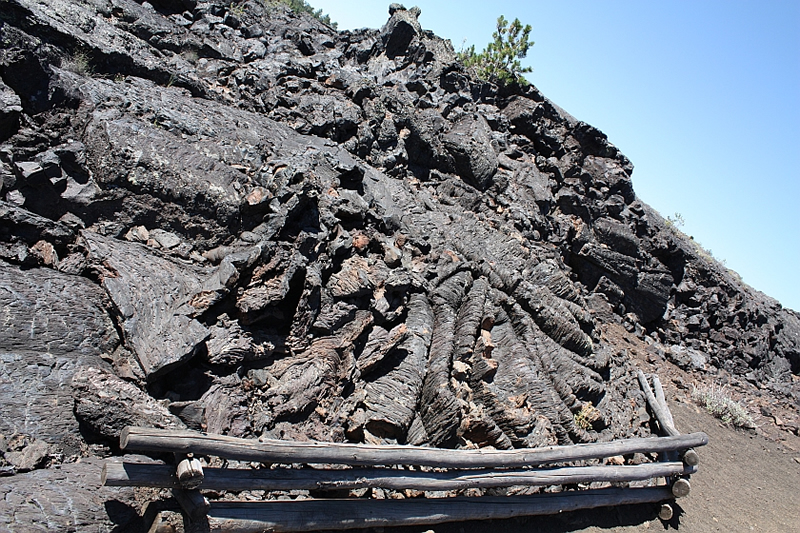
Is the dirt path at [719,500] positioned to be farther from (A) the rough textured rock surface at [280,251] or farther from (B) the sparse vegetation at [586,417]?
(B) the sparse vegetation at [586,417]

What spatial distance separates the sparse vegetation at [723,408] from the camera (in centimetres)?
1357

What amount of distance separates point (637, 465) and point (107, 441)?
27.5ft

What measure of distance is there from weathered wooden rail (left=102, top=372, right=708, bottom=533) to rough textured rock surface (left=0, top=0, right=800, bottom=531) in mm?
560

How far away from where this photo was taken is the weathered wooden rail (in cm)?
543

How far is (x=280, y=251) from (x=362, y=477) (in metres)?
3.42

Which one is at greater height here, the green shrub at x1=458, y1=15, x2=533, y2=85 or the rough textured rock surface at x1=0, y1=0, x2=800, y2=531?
the green shrub at x1=458, y1=15, x2=533, y2=85

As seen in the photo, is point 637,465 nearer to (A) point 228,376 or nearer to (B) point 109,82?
(A) point 228,376

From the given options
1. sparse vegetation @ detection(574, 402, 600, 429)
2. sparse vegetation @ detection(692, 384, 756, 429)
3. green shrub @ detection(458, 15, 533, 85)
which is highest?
green shrub @ detection(458, 15, 533, 85)

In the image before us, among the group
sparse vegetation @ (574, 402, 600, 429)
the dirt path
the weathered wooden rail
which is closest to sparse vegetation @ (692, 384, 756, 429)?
the dirt path

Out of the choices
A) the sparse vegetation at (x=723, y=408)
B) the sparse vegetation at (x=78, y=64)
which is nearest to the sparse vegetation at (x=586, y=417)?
the sparse vegetation at (x=723, y=408)

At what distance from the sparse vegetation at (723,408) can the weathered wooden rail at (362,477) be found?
533 cm

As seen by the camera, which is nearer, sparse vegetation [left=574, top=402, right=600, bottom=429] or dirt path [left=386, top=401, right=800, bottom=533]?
dirt path [left=386, top=401, right=800, bottom=533]

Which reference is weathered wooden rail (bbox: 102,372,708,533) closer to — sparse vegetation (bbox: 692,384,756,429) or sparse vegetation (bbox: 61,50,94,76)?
sparse vegetation (bbox: 692,384,756,429)

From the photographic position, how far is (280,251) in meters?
7.93
